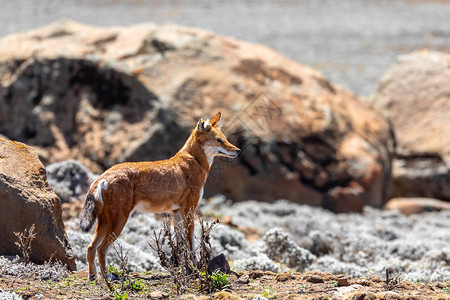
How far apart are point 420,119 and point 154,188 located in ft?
53.1

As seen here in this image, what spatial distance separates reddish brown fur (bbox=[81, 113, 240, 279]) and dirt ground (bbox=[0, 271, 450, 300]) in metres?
0.48

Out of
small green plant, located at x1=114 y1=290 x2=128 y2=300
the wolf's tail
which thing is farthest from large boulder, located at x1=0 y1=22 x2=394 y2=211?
small green plant, located at x1=114 y1=290 x2=128 y2=300

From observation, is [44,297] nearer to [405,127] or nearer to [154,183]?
[154,183]

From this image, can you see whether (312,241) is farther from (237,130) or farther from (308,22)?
(308,22)

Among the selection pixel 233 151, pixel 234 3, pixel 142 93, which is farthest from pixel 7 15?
pixel 233 151

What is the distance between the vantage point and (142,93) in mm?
15961

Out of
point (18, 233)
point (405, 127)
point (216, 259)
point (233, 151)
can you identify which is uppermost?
point (233, 151)

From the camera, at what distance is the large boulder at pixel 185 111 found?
15.8 m

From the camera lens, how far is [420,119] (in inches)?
854

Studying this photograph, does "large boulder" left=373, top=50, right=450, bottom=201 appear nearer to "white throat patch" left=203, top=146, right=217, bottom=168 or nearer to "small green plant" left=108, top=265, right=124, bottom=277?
"white throat patch" left=203, top=146, right=217, bottom=168

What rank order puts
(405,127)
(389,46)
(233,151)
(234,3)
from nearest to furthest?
(233,151), (405,127), (389,46), (234,3)

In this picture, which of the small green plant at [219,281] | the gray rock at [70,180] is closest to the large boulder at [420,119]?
the gray rock at [70,180]

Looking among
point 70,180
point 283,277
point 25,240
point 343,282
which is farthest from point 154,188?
point 70,180

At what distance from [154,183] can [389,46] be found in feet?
121
